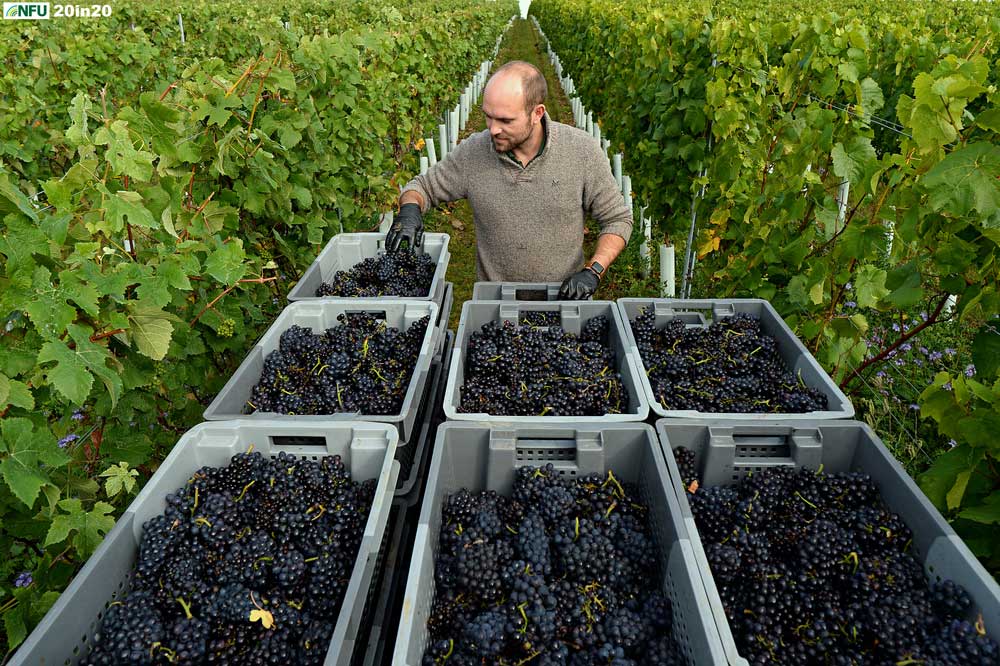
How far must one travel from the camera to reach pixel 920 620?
1468mm

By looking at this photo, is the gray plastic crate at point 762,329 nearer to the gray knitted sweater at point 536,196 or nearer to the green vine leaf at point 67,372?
the gray knitted sweater at point 536,196

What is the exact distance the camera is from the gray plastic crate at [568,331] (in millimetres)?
1976

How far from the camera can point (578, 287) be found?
2.91 meters

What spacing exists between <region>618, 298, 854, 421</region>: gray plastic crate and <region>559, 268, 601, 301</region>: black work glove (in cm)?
27

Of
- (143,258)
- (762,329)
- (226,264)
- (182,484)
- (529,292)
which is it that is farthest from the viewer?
(529,292)

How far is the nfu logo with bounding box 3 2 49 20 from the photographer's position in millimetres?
10914

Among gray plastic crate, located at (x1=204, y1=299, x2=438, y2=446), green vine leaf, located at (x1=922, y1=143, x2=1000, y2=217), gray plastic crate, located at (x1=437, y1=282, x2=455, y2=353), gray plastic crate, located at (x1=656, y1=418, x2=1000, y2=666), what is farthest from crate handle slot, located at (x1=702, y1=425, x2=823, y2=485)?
gray plastic crate, located at (x1=437, y1=282, x2=455, y2=353)

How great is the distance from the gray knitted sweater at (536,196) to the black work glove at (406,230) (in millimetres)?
275

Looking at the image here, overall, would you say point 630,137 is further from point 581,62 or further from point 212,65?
point 581,62

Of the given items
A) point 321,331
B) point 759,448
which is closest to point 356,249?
point 321,331

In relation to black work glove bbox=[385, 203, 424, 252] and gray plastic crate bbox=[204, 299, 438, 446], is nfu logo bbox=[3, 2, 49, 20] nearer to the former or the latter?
black work glove bbox=[385, 203, 424, 252]

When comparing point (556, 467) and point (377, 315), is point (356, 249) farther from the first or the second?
point (556, 467)

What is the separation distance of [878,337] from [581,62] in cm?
911

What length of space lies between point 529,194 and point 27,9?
46.7 ft
